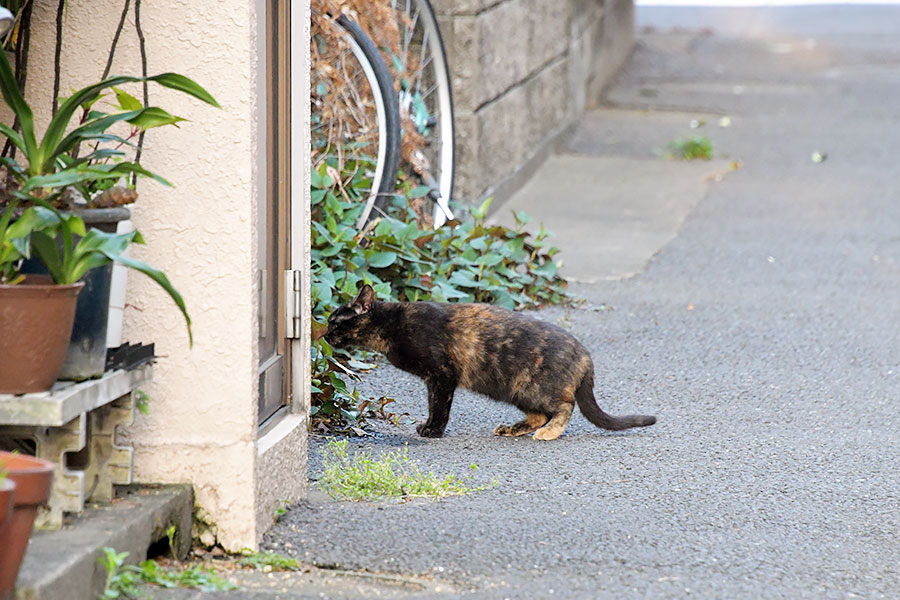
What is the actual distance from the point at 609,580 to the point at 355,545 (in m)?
0.67

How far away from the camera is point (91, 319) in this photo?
2.92 meters

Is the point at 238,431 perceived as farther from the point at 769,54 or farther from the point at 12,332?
the point at 769,54

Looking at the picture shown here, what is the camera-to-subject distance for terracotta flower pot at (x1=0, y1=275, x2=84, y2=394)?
2.70 m

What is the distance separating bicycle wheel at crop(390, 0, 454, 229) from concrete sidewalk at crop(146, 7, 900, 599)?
3.42 feet

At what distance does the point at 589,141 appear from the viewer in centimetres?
1186

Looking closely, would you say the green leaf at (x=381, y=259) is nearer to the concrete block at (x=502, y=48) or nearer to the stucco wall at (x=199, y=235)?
the stucco wall at (x=199, y=235)

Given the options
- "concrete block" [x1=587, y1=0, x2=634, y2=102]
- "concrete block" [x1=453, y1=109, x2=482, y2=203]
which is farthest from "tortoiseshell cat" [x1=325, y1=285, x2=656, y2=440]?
"concrete block" [x1=587, y1=0, x2=634, y2=102]

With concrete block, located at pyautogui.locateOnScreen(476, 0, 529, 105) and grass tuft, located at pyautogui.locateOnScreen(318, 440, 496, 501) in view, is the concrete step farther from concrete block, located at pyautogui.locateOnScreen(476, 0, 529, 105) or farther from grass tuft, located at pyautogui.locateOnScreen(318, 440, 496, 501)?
concrete block, located at pyautogui.locateOnScreen(476, 0, 529, 105)

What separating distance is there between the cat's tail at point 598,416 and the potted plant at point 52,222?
6.90 ft

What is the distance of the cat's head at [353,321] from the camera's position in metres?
4.74

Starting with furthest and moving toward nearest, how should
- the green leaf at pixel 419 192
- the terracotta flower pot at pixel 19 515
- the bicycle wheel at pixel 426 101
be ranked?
the bicycle wheel at pixel 426 101, the green leaf at pixel 419 192, the terracotta flower pot at pixel 19 515

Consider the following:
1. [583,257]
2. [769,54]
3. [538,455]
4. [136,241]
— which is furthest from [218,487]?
Answer: [769,54]

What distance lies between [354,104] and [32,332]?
13.2 ft

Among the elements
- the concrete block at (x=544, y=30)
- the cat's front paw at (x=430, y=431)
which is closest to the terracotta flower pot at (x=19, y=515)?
the cat's front paw at (x=430, y=431)
